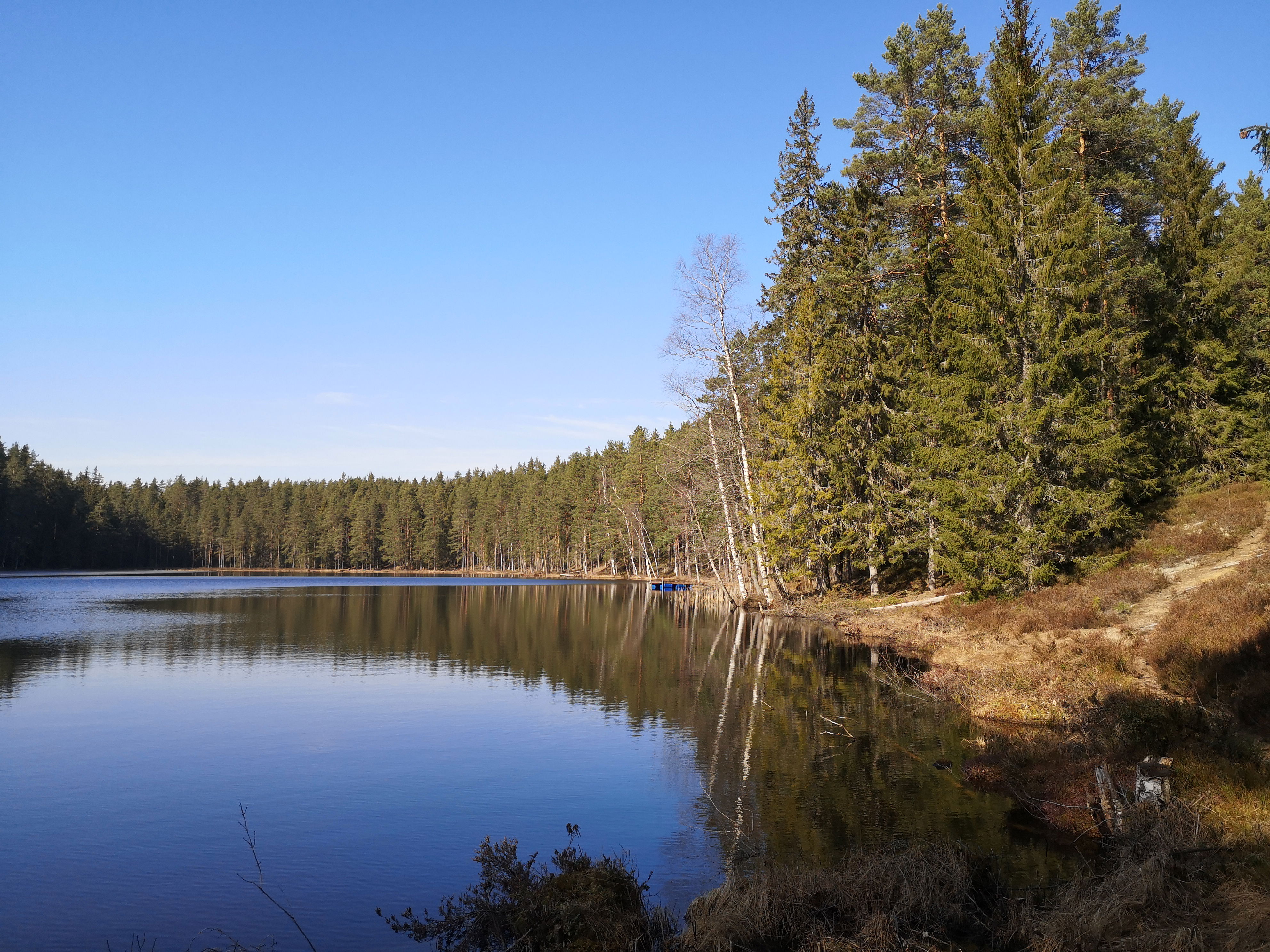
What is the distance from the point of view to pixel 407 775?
15.4 meters

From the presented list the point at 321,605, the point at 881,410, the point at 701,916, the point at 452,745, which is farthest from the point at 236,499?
the point at 701,916

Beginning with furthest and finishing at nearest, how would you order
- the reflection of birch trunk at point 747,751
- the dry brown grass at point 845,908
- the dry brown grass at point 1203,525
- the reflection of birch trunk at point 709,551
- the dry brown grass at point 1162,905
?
the reflection of birch trunk at point 709,551 < the dry brown grass at point 1203,525 < the reflection of birch trunk at point 747,751 < the dry brown grass at point 845,908 < the dry brown grass at point 1162,905

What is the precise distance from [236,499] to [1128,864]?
18030cm

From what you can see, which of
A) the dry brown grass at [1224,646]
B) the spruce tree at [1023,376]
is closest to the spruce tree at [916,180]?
the spruce tree at [1023,376]

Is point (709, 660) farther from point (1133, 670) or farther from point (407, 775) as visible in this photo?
point (407, 775)

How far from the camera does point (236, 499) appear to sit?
16662 centimetres

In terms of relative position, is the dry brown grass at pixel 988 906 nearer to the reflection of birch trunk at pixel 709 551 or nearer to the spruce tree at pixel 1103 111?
the spruce tree at pixel 1103 111

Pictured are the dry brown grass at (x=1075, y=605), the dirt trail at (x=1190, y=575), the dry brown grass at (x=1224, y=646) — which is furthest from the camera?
the dry brown grass at (x=1075, y=605)

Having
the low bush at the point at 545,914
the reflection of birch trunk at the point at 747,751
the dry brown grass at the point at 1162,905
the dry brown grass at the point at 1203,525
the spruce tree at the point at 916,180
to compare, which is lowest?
the reflection of birch trunk at the point at 747,751

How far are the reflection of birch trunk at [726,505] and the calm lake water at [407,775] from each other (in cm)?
1415

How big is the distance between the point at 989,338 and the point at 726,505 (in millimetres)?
21489

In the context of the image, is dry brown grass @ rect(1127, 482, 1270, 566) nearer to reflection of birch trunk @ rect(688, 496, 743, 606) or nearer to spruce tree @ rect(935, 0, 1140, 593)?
spruce tree @ rect(935, 0, 1140, 593)

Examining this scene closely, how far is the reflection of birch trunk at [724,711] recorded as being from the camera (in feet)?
48.5

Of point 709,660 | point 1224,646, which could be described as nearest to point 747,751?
point 1224,646
